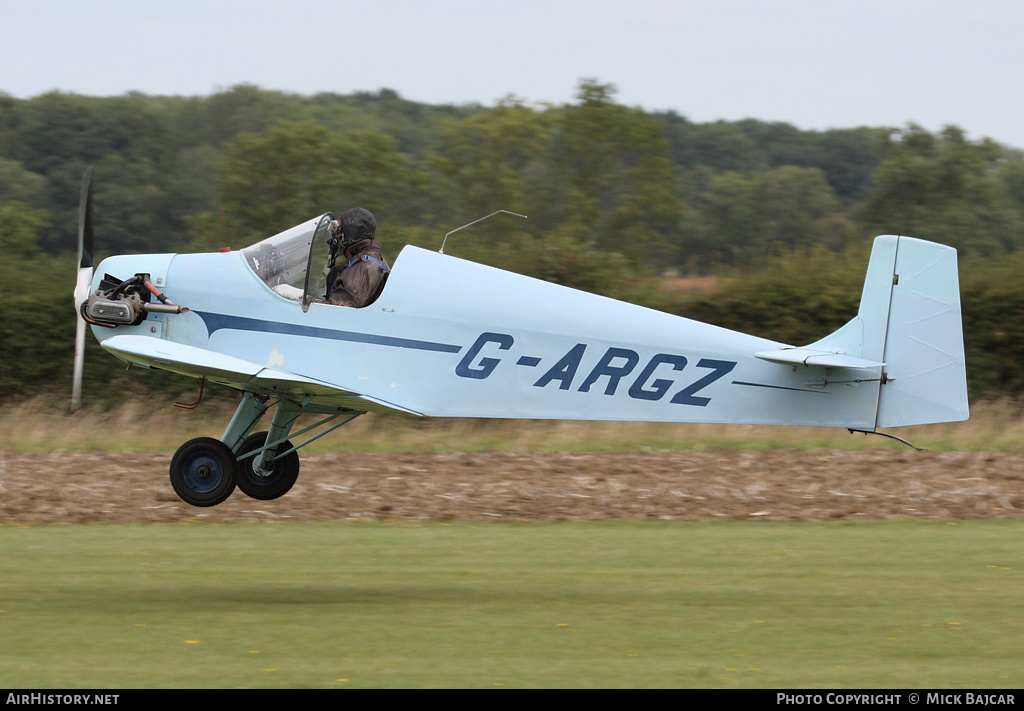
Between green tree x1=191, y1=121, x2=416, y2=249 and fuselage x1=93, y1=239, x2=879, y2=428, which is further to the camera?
green tree x1=191, y1=121, x2=416, y2=249

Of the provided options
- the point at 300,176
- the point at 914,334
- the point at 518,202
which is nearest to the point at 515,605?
the point at 914,334

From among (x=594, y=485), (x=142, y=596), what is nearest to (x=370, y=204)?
(x=594, y=485)

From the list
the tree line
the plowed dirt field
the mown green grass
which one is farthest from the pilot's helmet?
the tree line

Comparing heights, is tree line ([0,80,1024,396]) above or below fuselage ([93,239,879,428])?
above

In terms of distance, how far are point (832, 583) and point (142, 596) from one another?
6404 millimetres

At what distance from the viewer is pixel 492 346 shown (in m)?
8.46

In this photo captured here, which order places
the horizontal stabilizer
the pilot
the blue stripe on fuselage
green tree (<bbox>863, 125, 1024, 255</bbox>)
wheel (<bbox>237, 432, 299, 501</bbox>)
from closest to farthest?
the horizontal stabilizer
the blue stripe on fuselage
the pilot
wheel (<bbox>237, 432, 299, 501</bbox>)
green tree (<bbox>863, 125, 1024, 255</bbox>)

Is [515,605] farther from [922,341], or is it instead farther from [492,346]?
[922,341]

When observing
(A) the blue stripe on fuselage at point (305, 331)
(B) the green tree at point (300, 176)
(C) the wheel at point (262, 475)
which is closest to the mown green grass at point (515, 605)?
(C) the wheel at point (262, 475)

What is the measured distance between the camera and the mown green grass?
752 centimetres

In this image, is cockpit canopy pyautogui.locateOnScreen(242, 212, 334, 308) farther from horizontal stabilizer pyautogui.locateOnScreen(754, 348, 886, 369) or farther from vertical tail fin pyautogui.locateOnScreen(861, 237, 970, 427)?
vertical tail fin pyautogui.locateOnScreen(861, 237, 970, 427)

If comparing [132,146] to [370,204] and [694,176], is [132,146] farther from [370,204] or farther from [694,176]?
[694,176]

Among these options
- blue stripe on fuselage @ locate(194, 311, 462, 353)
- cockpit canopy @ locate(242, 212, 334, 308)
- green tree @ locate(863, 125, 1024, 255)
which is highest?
green tree @ locate(863, 125, 1024, 255)

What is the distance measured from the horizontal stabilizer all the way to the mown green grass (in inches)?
81.6
